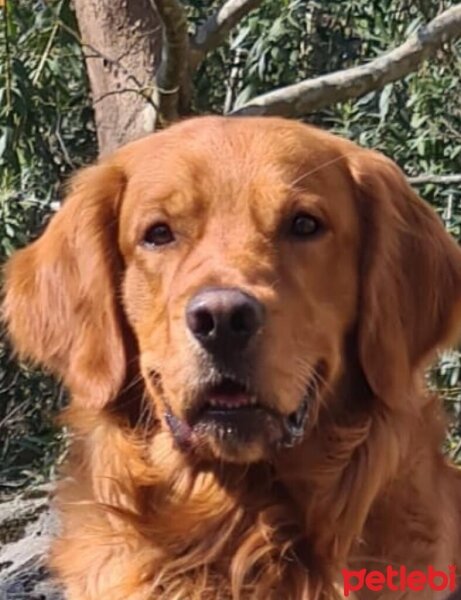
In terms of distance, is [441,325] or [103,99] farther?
[103,99]

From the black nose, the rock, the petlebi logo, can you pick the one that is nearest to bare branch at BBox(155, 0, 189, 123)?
the rock

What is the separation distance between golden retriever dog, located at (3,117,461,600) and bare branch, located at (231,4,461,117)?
119 cm

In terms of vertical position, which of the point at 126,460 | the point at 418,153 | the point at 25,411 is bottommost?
the point at 25,411

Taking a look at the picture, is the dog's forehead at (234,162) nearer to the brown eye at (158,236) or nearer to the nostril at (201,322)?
the brown eye at (158,236)

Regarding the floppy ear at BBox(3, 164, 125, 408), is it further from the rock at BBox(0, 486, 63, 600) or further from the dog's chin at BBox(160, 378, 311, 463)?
the rock at BBox(0, 486, 63, 600)

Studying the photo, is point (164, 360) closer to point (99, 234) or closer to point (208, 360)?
point (208, 360)

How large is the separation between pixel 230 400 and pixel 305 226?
49 cm

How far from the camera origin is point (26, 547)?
5.22 meters

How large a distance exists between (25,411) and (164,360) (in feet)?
12.9

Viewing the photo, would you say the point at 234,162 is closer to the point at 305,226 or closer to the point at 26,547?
the point at 305,226

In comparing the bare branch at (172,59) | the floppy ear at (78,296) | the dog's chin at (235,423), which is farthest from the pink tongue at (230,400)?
the bare branch at (172,59)

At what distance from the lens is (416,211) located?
385 centimetres

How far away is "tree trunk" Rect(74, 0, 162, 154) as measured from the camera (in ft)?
17.6

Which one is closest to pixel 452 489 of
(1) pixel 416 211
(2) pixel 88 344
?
(1) pixel 416 211
